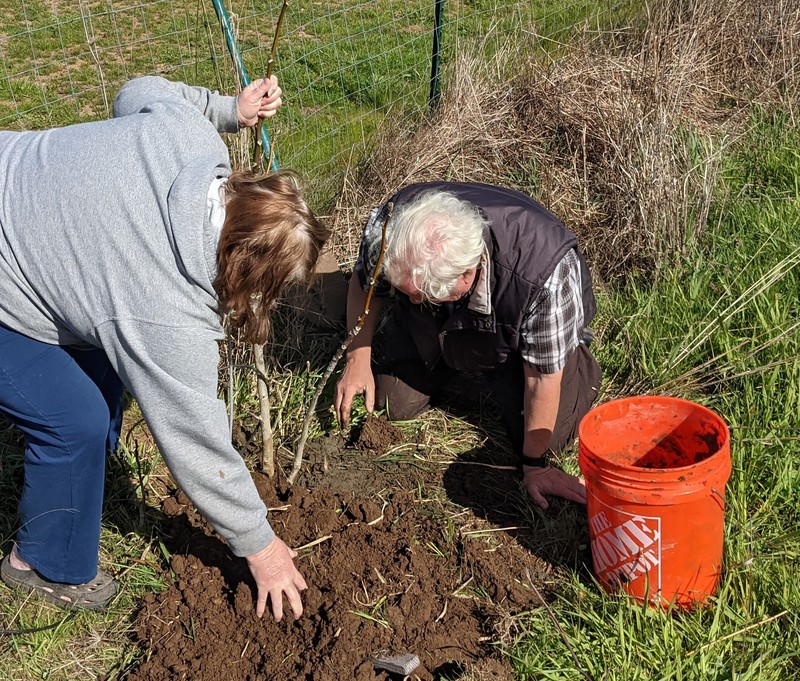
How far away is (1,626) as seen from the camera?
2.91 meters

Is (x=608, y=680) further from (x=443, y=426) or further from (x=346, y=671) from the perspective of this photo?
(x=443, y=426)

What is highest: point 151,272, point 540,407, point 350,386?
point 151,272

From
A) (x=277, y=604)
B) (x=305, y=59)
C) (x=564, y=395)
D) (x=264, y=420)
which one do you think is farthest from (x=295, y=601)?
(x=305, y=59)

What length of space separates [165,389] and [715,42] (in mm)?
5140

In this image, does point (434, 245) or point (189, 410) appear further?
point (434, 245)

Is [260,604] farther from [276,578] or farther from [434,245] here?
[434,245]

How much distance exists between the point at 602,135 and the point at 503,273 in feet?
6.52

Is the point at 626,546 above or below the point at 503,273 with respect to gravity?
below

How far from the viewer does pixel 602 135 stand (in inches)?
187

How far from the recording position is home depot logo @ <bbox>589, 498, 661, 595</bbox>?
2613 mm

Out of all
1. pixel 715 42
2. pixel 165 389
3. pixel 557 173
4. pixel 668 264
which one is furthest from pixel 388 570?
pixel 715 42

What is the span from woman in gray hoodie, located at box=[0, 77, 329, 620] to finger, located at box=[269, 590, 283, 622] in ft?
0.42

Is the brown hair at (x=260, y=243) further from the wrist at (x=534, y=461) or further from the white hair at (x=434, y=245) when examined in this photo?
the wrist at (x=534, y=461)

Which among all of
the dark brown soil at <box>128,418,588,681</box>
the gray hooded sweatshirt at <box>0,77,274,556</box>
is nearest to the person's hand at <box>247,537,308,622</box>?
the dark brown soil at <box>128,418,588,681</box>
